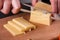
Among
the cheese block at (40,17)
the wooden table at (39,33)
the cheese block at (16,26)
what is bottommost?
the wooden table at (39,33)

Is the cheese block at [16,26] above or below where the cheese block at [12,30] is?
above

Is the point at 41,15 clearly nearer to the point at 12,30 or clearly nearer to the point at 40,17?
the point at 40,17

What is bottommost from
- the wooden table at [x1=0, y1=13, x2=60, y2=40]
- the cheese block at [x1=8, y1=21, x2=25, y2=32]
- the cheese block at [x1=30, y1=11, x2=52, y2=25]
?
the wooden table at [x1=0, y1=13, x2=60, y2=40]

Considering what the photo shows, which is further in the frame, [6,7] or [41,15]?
[41,15]

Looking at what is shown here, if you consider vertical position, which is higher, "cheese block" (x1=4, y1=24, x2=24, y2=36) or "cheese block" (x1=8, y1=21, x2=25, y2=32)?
"cheese block" (x1=8, y1=21, x2=25, y2=32)

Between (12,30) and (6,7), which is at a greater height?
(6,7)

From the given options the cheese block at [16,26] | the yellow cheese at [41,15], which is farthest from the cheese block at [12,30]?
the yellow cheese at [41,15]

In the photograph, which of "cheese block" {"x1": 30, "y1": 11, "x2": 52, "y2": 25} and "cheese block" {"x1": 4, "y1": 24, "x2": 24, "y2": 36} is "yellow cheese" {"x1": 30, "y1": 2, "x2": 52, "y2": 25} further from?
"cheese block" {"x1": 4, "y1": 24, "x2": 24, "y2": 36}

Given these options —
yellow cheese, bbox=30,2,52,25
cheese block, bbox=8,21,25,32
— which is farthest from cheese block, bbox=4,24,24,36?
yellow cheese, bbox=30,2,52,25

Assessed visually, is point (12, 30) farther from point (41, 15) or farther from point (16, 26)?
point (41, 15)

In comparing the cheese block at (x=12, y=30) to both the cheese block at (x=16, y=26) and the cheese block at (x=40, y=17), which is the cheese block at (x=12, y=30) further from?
the cheese block at (x=40, y=17)

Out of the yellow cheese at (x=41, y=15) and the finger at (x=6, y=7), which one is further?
the yellow cheese at (x=41, y=15)

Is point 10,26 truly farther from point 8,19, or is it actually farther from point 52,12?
point 52,12

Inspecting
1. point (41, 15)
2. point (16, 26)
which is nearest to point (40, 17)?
point (41, 15)
